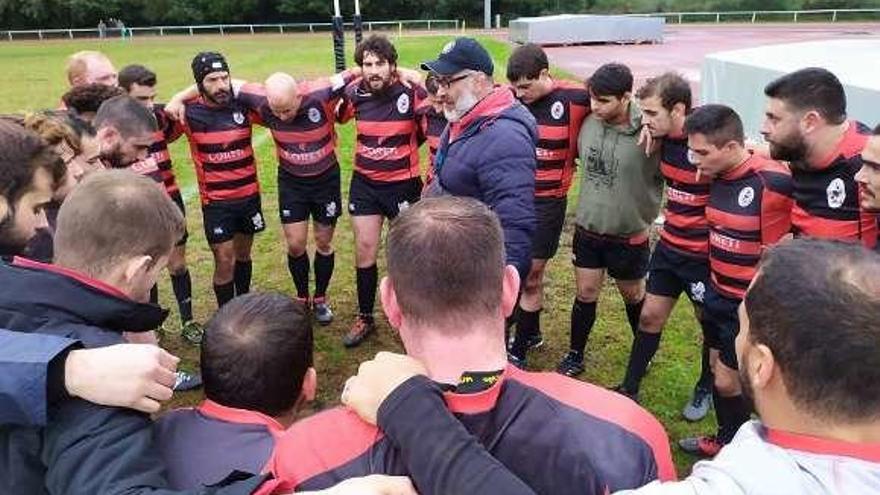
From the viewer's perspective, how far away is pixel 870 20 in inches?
1832

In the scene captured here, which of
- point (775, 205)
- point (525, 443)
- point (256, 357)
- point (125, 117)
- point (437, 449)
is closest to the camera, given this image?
point (437, 449)

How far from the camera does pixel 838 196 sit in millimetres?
3566

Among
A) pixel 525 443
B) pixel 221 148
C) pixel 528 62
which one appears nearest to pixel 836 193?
pixel 528 62

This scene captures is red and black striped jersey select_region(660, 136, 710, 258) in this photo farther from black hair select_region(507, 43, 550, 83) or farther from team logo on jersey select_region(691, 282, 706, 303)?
black hair select_region(507, 43, 550, 83)

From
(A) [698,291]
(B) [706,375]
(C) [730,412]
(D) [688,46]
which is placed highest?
(D) [688,46]

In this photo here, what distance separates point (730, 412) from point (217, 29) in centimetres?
5610

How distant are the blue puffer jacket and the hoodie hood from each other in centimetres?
200

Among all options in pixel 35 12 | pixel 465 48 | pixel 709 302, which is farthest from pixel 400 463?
pixel 35 12

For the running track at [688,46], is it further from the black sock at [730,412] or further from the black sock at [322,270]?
the black sock at [730,412]

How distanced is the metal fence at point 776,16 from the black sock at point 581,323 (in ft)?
158

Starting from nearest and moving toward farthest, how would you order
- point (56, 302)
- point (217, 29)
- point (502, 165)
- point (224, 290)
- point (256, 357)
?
point (56, 302) < point (256, 357) < point (502, 165) < point (224, 290) < point (217, 29)

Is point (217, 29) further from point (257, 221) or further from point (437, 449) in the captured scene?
point (437, 449)

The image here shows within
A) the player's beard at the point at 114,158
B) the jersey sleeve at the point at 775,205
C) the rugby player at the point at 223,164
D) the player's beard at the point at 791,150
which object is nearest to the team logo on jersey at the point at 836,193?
the player's beard at the point at 791,150

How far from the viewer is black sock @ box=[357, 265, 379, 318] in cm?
595
